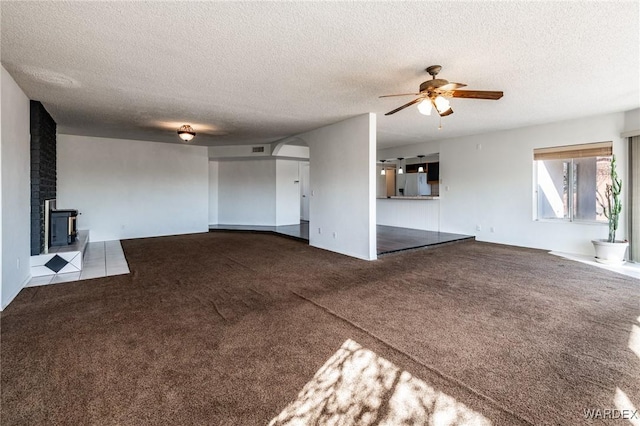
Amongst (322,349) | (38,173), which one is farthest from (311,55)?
(38,173)

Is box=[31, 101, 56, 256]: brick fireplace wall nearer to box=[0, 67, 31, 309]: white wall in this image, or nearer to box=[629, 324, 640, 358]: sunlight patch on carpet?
box=[0, 67, 31, 309]: white wall

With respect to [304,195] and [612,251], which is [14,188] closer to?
[304,195]

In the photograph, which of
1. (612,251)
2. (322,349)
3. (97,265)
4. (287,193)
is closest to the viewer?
(322,349)

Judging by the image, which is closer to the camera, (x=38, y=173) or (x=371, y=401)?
(x=371, y=401)

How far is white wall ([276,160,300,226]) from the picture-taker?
965cm

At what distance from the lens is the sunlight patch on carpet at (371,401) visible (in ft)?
5.25

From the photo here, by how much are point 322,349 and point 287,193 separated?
778cm

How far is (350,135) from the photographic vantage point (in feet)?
18.6

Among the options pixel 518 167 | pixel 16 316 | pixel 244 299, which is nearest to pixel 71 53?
pixel 16 316

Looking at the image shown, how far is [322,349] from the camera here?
7.64 ft

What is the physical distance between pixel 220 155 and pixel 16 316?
6.56 m

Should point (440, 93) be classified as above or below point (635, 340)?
above

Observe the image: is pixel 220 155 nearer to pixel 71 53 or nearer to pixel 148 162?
pixel 148 162

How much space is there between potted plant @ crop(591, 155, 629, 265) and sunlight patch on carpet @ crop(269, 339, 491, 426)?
199 inches
